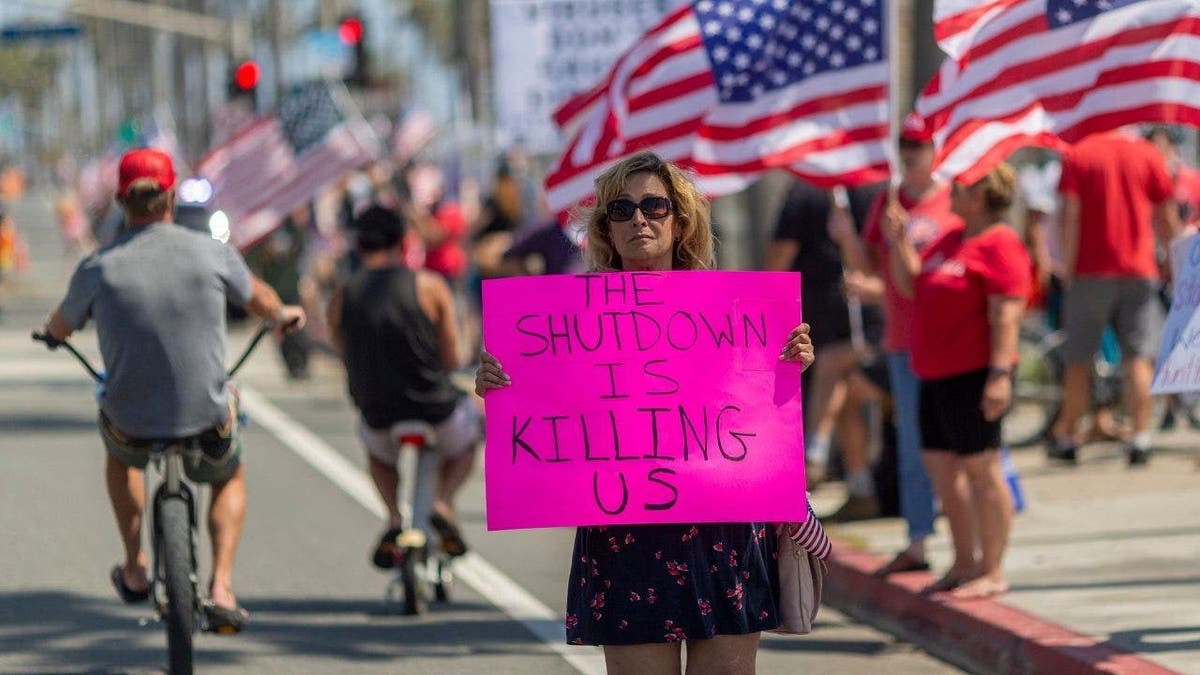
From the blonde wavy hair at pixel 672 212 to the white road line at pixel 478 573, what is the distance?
2.92 meters

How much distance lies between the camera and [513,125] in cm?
1788

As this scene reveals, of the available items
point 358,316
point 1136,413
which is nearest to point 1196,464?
point 1136,413

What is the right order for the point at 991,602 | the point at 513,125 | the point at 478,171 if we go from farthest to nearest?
the point at 478,171
the point at 513,125
the point at 991,602

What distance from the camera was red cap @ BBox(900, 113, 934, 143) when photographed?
872cm

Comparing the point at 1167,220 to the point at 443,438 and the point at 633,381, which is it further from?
the point at 633,381

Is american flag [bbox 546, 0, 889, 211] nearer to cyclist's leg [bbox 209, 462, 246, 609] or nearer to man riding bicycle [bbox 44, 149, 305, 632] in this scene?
cyclist's leg [bbox 209, 462, 246, 609]

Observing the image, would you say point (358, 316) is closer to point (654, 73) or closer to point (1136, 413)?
point (654, 73)

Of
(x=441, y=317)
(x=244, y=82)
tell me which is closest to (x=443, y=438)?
(x=441, y=317)

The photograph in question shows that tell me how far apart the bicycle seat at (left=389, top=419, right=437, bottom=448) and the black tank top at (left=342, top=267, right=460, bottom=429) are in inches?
1.0

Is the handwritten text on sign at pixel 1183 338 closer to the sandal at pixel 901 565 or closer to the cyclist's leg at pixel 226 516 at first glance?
the sandal at pixel 901 565

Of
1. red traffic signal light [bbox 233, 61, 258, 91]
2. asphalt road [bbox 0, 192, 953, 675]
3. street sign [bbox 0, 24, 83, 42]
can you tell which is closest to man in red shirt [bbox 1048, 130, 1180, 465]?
asphalt road [bbox 0, 192, 953, 675]

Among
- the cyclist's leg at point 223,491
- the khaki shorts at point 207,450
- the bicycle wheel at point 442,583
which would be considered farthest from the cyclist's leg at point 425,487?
the khaki shorts at point 207,450

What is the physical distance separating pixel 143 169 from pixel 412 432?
2112 millimetres

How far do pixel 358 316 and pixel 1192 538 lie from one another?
3879 mm
